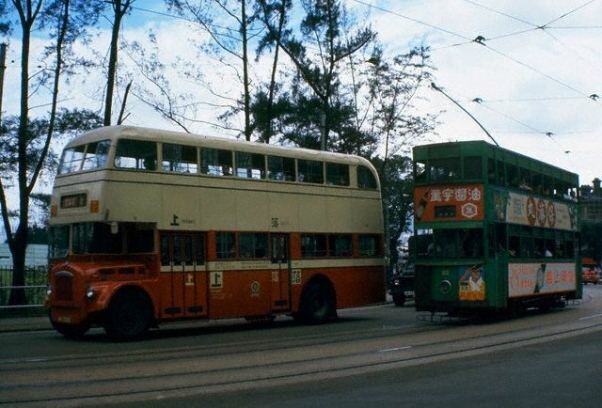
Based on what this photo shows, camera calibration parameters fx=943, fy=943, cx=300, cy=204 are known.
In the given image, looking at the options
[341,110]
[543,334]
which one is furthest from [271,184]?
[341,110]

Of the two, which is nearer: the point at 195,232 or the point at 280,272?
the point at 195,232

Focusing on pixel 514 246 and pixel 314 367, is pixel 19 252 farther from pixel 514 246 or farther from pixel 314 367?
pixel 314 367

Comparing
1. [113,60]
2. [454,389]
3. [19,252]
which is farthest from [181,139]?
[454,389]

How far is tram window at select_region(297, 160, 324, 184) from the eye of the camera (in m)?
24.4

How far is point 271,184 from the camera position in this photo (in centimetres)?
2336

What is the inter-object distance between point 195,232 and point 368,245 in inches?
264

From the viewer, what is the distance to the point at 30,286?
26109mm

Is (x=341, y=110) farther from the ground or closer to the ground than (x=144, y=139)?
farther from the ground

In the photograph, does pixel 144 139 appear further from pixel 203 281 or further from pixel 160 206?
pixel 203 281

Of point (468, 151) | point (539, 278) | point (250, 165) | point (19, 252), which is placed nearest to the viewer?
point (250, 165)

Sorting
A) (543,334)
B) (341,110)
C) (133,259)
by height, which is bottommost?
(543,334)

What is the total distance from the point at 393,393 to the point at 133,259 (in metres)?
10.3

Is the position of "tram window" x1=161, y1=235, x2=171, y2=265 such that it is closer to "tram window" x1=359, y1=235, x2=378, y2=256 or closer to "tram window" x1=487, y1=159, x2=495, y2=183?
"tram window" x1=359, y1=235, x2=378, y2=256

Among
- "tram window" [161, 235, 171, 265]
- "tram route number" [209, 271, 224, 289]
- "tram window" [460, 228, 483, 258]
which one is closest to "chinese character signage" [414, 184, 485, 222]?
"tram window" [460, 228, 483, 258]
